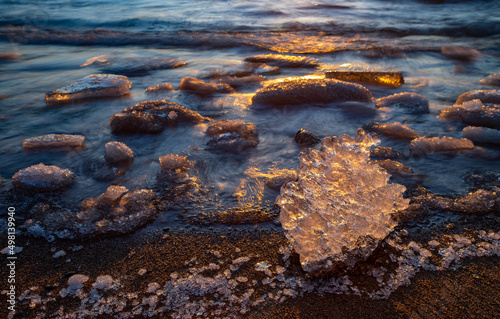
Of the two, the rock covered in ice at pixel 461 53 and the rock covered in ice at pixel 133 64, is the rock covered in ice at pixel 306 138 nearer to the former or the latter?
the rock covered in ice at pixel 133 64

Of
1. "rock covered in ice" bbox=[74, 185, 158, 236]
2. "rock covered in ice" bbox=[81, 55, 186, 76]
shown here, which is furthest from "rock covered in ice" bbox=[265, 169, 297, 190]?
"rock covered in ice" bbox=[81, 55, 186, 76]

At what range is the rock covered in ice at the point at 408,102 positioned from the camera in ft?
10.7

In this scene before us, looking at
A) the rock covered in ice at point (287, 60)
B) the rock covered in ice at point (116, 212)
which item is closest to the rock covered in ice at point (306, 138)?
the rock covered in ice at point (116, 212)

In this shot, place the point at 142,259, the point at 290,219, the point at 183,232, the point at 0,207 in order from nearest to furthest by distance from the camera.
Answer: the point at 290,219
the point at 142,259
the point at 183,232
the point at 0,207

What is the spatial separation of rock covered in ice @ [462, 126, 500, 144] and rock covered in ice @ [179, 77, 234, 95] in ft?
7.90

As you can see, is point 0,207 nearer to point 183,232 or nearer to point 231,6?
point 183,232

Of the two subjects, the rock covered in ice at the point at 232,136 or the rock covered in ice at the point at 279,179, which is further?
the rock covered in ice at the point at 232,136

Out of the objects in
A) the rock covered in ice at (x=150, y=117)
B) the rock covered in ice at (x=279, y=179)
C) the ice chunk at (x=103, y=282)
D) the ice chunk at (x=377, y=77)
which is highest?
the ice chunk at (x=377, y=77)

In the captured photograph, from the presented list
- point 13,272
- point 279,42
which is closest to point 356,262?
point 13,272

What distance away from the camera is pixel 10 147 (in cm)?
281

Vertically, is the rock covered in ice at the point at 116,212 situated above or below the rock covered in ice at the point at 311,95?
below

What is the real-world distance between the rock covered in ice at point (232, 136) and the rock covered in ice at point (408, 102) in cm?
143

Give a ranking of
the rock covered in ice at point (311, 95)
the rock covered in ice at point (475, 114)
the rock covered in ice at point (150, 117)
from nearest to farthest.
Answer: the rock covered in ice at point (475, 114)
the rock covered in ice at point (150, 117)
the rock covered in ice at point (311, 95)

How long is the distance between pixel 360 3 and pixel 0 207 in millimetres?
13915
